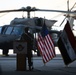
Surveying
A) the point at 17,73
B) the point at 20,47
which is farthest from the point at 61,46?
the point at 17,73

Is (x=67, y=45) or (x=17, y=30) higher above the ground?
(x=67, y=45)

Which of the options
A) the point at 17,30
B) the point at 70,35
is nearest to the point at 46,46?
the point at 70,35

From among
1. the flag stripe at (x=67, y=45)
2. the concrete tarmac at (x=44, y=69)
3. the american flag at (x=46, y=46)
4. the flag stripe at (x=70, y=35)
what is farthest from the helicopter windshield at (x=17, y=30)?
the flag stripe at (x=70, y=35)

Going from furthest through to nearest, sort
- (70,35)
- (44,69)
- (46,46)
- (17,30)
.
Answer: (17,30) → (46,46) → (44,69) → (70,35)

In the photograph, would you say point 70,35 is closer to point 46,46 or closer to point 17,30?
point 46,46

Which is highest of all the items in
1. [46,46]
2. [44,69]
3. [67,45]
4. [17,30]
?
[67,45]

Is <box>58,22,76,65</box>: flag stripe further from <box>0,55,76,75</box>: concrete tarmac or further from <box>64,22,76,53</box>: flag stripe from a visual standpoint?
<box>0,55,76,75</box>: concrete tarmac

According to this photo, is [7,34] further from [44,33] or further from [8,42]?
[44,33]

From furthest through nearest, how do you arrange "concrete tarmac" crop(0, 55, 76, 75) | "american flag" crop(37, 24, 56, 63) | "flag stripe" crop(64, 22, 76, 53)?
"american flag" crop(37, 24, 56, 63) → "flag stripe" crop(64, 22, 76, 53) → "concrete tarmac" crop(0, 55, 76, 75)

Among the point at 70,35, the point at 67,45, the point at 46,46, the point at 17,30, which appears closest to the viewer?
the point at 70,35

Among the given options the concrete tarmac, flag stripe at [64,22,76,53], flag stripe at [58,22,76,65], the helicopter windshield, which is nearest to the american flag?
the concrete tarmac

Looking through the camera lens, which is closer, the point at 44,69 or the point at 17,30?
the point at 44,69

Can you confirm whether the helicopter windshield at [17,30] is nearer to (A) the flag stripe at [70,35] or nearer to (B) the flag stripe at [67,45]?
(B) the flag stripe at [67,45]

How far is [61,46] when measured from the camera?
19.9 meters
